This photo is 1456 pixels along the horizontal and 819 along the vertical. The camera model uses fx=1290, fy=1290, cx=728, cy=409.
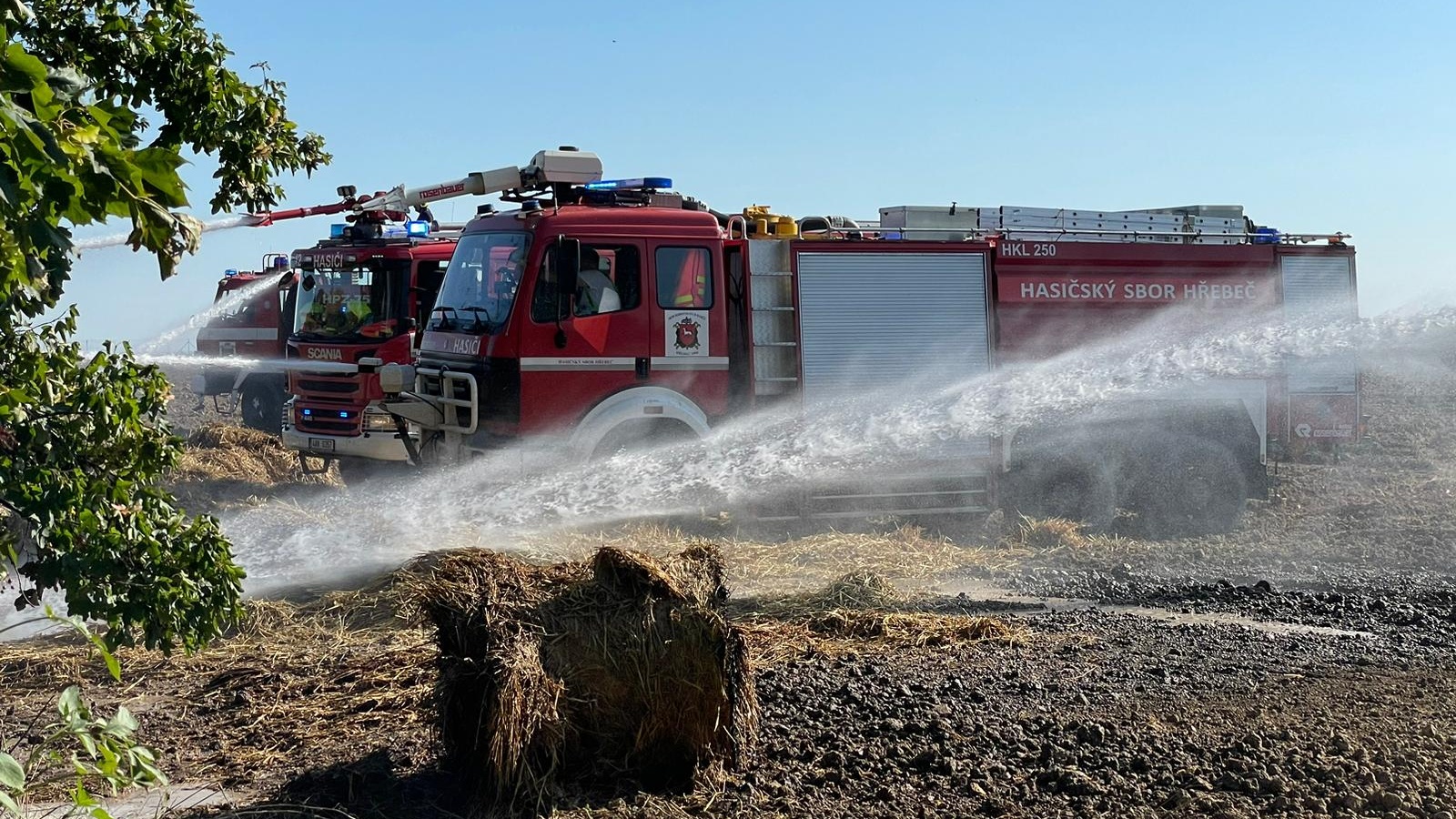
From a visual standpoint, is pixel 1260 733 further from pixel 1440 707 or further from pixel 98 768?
pixel 98 768

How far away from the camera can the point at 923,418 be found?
1172 centimetres

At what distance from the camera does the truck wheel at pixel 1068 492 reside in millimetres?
12094

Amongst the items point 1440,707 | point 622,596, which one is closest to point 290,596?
point 622,596

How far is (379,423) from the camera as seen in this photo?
13312 mm

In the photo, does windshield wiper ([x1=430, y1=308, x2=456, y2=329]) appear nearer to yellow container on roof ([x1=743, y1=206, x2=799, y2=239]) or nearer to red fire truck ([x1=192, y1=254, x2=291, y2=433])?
yellow container on roof ([x1=743, y1=206, x2=799, y2=239])

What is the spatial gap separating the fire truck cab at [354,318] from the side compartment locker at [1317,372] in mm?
9026

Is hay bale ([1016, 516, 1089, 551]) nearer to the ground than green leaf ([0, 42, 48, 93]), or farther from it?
nearer to the ground

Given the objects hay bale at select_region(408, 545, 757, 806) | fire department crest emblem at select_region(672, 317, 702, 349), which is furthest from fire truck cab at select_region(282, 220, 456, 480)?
hay bale at select_region(408, 545, 757, 806)

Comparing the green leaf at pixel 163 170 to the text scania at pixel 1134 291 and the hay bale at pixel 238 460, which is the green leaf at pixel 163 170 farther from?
the hay bale at pixel 238 460

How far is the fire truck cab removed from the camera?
14.2 meters

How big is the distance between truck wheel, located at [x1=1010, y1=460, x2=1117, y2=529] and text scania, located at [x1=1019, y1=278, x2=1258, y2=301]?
5.20 ft

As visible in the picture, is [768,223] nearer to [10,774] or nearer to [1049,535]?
[1049,535]

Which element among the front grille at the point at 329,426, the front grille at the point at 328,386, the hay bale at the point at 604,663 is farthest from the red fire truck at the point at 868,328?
the hay bale at the point at 604,663

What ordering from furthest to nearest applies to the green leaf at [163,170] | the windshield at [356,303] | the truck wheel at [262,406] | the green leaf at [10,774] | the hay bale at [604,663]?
the truck wheel at [262,406], the windshield at [356,303], the hay bale at [604,663], the green leaf at [163,170], the green leaf at [10,774]
